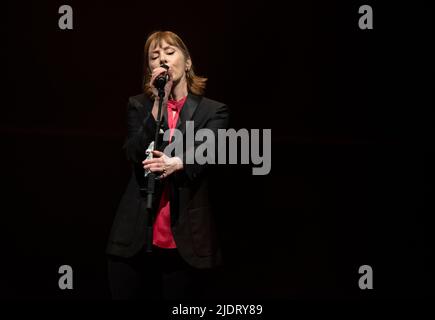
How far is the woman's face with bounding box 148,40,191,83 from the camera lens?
2.53m

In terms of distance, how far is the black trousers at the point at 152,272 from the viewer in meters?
2.42

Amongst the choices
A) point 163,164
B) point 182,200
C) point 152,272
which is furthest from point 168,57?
point 152,272

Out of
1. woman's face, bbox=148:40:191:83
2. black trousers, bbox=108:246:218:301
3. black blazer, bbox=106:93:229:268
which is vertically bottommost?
black trousers, bbox=108:246:218:301

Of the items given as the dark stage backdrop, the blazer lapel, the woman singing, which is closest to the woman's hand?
the woman singing

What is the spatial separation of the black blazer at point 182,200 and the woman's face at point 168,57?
125mm

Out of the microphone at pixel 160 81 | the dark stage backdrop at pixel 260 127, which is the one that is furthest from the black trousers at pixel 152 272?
the dark stage backdrop at pixel 260 127

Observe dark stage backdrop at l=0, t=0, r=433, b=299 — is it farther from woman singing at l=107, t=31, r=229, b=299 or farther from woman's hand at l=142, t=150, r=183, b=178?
woman's hand at l=142, t=150, r=183, b=178

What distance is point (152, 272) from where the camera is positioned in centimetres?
245

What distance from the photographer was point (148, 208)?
221cm

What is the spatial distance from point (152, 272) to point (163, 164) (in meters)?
0.43

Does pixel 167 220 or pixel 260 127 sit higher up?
pixel 260 127

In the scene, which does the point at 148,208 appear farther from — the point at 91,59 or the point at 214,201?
the point at 91,59

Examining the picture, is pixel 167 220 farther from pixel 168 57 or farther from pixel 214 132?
pixel 168 57

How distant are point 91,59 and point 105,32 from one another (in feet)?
0.47
